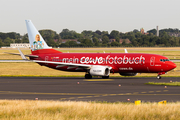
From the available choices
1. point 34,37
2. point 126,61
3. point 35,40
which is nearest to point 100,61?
point 126,61

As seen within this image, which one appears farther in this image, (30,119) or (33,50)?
(33,50)

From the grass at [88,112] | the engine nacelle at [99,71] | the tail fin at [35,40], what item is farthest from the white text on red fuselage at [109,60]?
the grass at [88,112]

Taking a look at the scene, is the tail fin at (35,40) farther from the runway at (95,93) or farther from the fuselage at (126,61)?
the runway at (95,93)

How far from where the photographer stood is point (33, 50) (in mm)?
54344

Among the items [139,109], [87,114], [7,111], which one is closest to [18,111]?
[7,111]

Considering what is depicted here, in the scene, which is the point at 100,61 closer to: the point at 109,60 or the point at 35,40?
the point at 109,60

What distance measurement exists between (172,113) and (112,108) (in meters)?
3.44

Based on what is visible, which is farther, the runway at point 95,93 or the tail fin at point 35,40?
the tail fin at point 35,40

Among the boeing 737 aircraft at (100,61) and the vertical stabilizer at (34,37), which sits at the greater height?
the vertical stabilizer at (34,37)

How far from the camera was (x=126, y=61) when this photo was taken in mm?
47469

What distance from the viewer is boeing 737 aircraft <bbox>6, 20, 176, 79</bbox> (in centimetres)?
4669

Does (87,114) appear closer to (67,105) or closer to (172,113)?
(67,105)

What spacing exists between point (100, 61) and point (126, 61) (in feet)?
13.6

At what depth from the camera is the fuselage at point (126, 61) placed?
153ft
